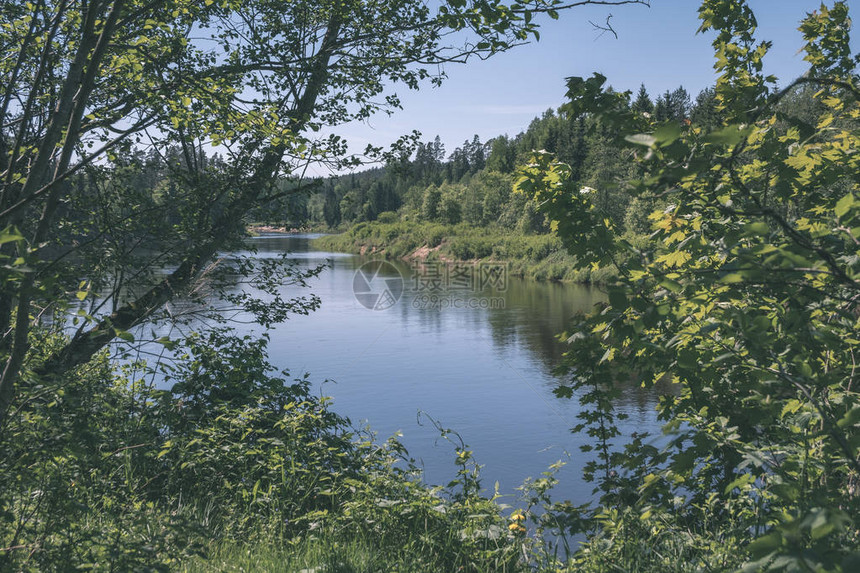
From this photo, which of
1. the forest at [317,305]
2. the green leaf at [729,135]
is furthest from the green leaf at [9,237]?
the green leaf at [729,135]

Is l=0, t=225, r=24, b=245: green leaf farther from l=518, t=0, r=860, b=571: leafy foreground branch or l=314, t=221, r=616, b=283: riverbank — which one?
l=314, t=221, r=616, b=283: riverbank

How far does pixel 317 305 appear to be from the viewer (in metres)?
7.83

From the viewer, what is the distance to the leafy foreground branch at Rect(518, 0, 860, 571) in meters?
1.71

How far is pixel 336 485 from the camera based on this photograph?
5.14 meters

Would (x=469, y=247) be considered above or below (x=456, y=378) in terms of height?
above

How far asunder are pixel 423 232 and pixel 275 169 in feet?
184

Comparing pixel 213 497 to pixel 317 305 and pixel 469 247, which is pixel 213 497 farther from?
pixel 469 247

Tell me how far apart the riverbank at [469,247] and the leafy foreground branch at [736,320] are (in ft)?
79.8

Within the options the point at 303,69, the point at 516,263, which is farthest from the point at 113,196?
the point at 516,263

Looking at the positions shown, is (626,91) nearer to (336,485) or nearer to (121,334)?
(121,334)
